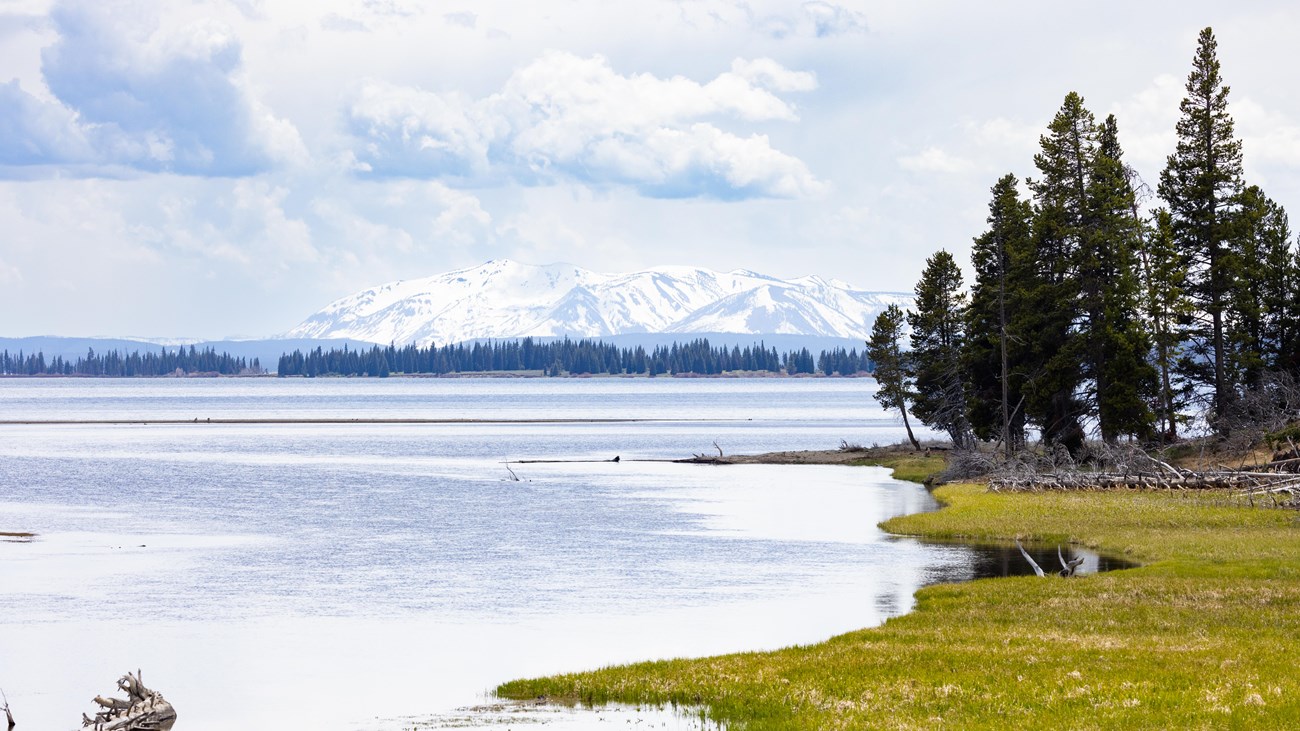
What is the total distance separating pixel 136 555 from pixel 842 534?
28234 millimetres

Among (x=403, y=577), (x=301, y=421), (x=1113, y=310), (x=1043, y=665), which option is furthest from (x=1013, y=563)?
(x=301, y=421)

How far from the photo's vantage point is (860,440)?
14425cm

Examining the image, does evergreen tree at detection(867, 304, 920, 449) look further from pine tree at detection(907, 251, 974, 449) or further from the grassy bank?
the grassy bank

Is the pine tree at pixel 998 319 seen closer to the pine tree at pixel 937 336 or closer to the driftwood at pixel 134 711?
the pine tree at pixel 937 336

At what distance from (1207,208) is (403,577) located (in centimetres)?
5584

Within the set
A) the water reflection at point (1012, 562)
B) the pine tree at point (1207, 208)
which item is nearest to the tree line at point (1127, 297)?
the pine tree at point (1207, 208)

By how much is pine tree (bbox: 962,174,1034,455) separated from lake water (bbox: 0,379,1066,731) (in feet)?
25.0

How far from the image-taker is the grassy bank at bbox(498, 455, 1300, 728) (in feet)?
70.6

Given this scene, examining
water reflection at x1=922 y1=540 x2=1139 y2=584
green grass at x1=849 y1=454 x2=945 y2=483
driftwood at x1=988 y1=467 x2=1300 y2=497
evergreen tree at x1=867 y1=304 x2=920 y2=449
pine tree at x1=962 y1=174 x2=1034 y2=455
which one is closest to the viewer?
water reflection at x1=922 y1=540 x2=1139 y2=584

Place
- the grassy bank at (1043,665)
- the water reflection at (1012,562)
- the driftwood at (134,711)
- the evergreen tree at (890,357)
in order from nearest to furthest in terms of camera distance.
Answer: the grassy bank at (1043,665) < the driftwood at (134,711) < the water reflection at (1012,562) < the evergreen tree at (890,357)

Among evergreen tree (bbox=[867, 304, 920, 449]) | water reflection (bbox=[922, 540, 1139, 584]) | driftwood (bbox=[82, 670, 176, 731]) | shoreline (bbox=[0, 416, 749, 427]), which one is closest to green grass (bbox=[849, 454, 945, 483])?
evergreen tree (bbox=[867, 304, 920, 449])

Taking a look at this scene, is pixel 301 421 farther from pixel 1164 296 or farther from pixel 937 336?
pixel 1164 296

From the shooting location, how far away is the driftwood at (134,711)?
74.8ft

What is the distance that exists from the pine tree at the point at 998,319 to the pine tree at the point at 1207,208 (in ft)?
30.6
